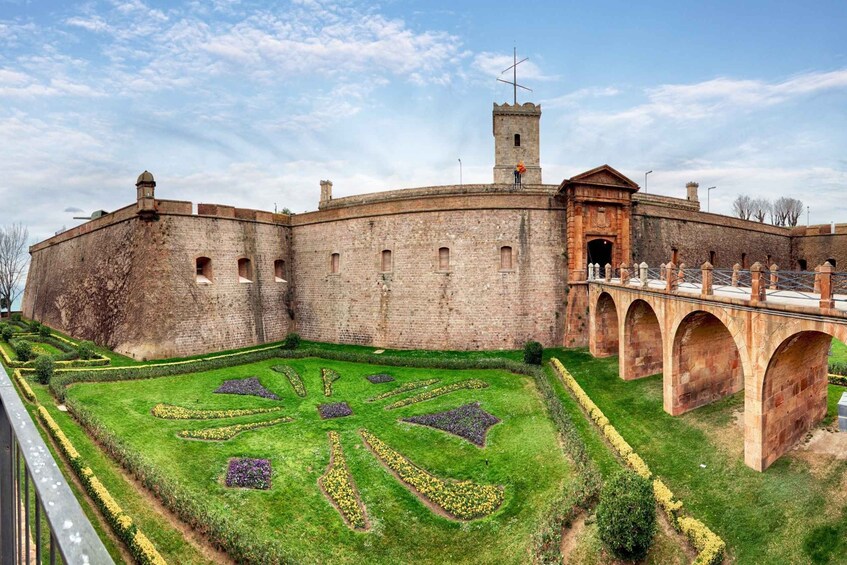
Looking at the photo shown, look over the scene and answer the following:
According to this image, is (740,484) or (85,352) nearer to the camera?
(740,484)

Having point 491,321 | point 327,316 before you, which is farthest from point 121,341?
point 491,321

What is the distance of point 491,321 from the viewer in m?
23.9

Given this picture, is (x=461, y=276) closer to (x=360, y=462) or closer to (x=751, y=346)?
(x=360, y=462)

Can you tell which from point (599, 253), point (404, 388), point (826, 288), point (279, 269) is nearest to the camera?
point (826, 288)

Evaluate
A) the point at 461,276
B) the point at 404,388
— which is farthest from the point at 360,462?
the point at 461,276

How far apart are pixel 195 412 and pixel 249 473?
201 inches

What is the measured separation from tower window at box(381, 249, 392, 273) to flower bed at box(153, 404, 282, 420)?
11.2 metres

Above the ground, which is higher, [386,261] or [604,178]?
[604,178]

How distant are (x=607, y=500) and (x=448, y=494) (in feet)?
12.4

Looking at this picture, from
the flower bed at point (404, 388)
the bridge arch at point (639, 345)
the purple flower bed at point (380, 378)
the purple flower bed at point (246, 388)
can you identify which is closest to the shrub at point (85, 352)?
the purple flower bed at point (246, 388)

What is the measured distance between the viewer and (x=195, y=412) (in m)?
15.6

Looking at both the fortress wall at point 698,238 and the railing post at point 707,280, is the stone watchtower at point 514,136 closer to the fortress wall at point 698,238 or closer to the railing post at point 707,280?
the fortress wall at point 698,238

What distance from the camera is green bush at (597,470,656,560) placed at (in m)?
8.38

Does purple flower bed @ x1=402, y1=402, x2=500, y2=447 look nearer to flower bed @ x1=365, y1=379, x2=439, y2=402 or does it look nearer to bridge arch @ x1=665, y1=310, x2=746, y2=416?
flower bed @ x1=365, y1=379, x2=439, y2=402
